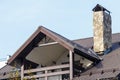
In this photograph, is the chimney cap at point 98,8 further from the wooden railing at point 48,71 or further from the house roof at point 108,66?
the wooden railing at point 48,71

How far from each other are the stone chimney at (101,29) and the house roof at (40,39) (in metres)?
0.99

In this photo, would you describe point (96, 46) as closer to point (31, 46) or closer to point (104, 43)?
point (104, 43)

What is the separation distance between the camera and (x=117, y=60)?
2816 centimetres

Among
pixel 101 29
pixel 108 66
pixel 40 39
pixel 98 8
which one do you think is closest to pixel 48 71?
pixel 40 39

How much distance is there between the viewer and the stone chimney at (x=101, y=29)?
30641mm

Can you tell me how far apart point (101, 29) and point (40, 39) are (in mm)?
3951

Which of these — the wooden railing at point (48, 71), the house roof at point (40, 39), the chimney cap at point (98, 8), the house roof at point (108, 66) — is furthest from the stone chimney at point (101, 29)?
the wooden railing at point (48, 71)

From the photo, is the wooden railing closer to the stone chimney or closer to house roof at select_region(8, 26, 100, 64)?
house roof at select_region(8, 26, 100, 64)

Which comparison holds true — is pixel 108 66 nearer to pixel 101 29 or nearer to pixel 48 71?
pixel 48 71

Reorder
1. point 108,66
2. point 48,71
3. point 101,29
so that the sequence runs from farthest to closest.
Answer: point 101,29
point 48,71
point 108,66

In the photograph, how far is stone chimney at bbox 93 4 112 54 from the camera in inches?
1206

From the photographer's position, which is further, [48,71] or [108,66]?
[48,71]

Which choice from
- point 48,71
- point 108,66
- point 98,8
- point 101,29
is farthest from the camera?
point 98,8

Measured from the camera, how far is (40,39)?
29453mm
